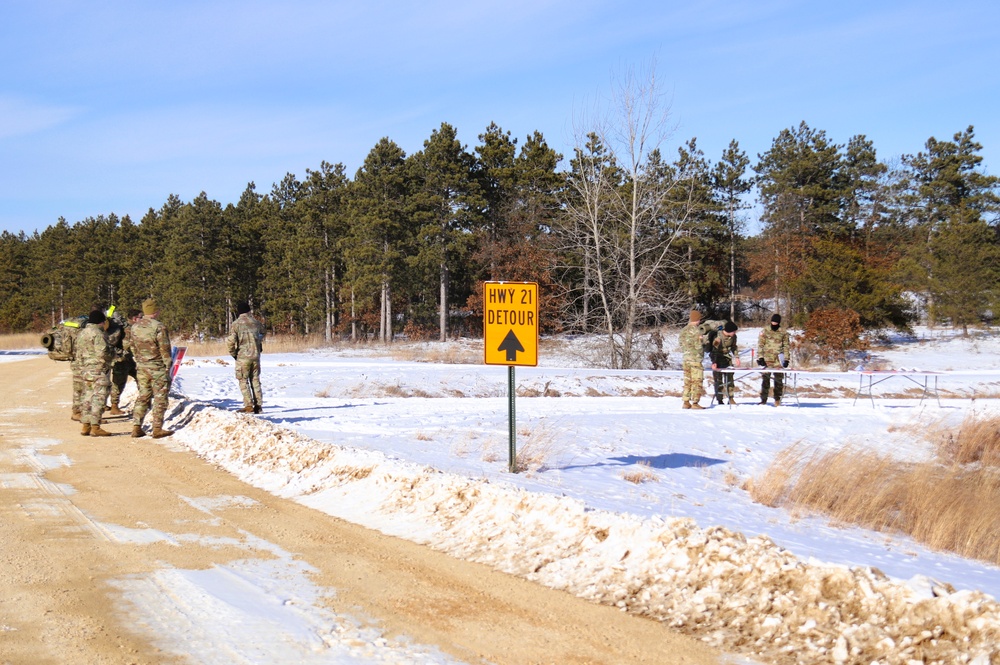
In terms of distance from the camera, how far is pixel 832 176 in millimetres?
63750

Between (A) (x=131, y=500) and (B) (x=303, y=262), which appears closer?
(A) (x=131, y=500)

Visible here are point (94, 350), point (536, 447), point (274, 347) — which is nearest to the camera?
point (536, 447)

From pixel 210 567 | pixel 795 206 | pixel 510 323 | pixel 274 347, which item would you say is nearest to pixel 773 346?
pixel 510 323

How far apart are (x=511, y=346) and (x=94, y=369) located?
27.2ft

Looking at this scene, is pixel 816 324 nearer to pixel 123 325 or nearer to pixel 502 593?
pixel 123 325

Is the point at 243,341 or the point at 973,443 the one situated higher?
the point at 243,341

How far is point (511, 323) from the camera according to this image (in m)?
9.91

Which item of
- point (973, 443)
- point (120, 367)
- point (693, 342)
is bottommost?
point (973, 443)

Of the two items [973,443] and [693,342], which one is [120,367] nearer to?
[693,342]

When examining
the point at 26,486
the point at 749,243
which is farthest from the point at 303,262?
the point at 26,486

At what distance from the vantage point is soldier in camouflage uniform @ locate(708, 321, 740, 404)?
67.7 ft

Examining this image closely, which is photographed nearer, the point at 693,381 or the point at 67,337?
the point at 67,337

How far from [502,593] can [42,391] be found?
20.2 metres

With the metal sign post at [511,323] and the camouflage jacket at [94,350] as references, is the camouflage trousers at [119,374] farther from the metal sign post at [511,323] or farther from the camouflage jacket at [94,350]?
the metal sign post at [511,323]
